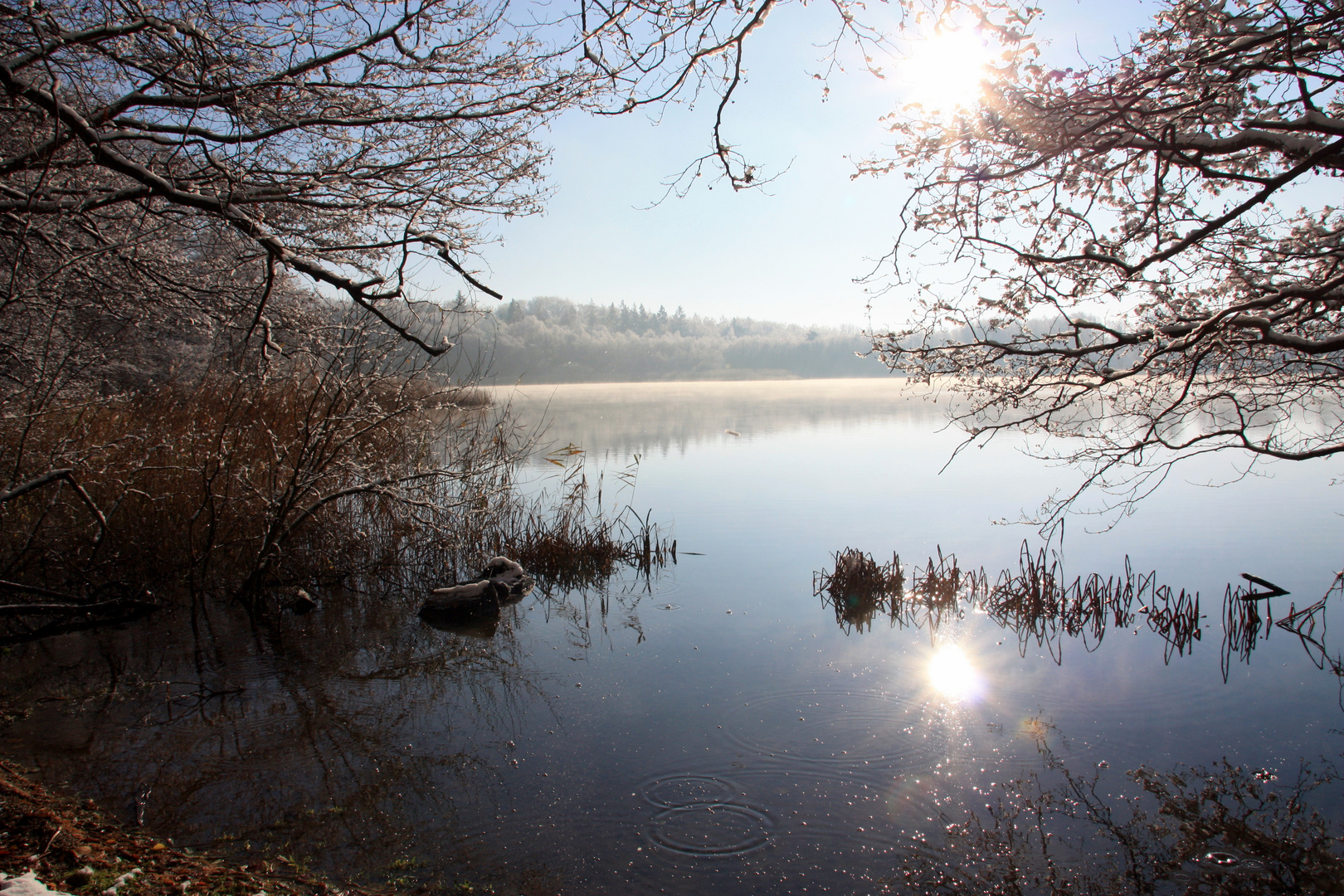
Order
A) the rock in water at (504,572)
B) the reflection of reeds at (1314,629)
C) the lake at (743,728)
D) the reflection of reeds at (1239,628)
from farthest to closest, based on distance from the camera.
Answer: the rock in water at (504,572) < the reflection of reeds at (1239,628) < the reflection of reeds at (1314,629) < the lake at (743,728)

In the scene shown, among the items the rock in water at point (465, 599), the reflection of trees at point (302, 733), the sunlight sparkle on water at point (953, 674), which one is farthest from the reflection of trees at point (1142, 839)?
the rock in water at point (465, 599)

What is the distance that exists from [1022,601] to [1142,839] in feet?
11.9

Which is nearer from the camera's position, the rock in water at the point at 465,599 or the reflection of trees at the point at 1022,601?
the reflection of trees at the point at 1022,601

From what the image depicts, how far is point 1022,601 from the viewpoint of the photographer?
677cm

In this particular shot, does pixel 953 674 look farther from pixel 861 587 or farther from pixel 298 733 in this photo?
pixel 298 733

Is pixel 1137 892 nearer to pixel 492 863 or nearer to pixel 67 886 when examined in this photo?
pixel 492 863

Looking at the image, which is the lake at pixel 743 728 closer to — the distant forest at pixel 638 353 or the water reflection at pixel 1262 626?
the water reflection at pixel 1262 626

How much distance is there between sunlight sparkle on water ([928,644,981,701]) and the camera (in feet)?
16.4

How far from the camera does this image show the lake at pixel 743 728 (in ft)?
10.6

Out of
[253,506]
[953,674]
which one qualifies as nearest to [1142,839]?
[953,674]

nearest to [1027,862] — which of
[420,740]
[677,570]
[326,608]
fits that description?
[420,740]

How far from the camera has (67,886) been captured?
6.93 ft

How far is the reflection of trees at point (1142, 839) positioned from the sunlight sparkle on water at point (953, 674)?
104 centimetres

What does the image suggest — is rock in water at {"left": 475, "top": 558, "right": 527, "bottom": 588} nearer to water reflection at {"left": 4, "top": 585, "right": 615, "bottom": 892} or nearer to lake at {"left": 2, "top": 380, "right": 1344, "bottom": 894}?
lake at {"left": 2, "top": 380, "right": 1344, "bottom": 894}
